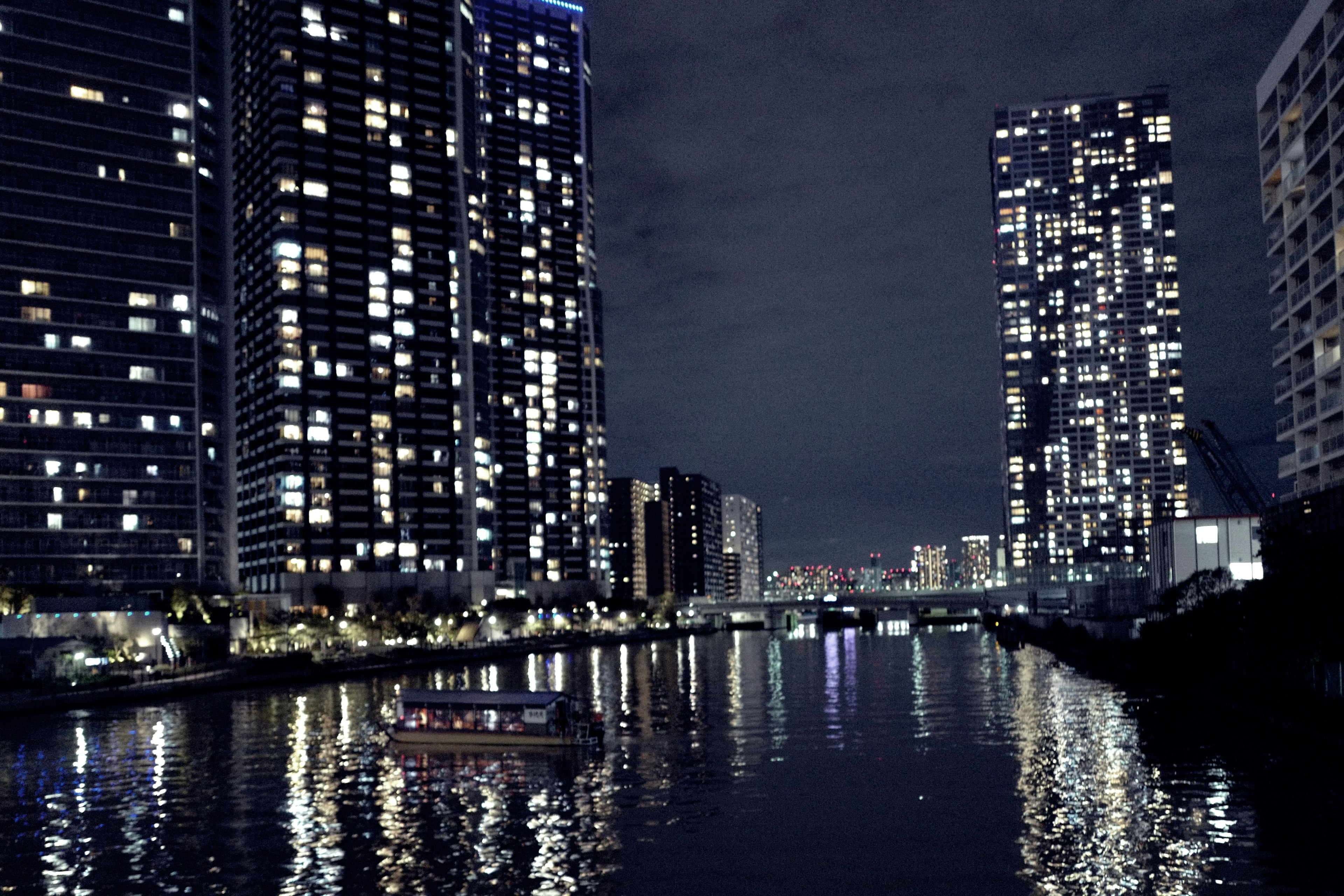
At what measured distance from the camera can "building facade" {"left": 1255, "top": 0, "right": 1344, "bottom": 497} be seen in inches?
4338

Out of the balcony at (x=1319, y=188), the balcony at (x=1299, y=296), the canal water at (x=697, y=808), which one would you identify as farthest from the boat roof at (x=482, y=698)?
the balcony at (x=1319, y=188)

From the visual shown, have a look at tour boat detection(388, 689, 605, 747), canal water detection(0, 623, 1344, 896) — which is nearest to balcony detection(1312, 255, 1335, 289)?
canal water detection(0, 623, 1344, 896)

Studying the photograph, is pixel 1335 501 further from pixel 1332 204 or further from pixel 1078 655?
pixel 1078 655

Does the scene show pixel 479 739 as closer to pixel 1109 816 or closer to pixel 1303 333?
pixel 1109 816

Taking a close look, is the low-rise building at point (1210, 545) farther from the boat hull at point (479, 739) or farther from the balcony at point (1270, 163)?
the boat hull at point (479, 739)

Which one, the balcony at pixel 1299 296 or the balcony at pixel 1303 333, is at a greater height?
the balcony at pixel 1299 296

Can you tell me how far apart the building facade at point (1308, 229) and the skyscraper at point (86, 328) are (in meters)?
158

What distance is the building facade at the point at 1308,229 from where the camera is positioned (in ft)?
362

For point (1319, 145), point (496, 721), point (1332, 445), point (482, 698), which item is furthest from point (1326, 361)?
point (482, 698)

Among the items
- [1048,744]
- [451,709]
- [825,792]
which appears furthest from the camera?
[451,709]

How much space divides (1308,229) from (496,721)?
295ft

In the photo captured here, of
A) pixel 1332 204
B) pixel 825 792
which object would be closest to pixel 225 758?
pixel 825 792

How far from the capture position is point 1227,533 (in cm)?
16750

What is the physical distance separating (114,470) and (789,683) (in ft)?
381
